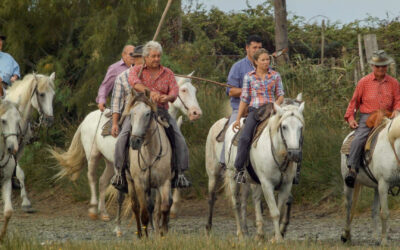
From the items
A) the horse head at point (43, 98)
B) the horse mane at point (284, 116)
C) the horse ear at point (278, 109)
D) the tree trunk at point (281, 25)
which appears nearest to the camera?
the horse mane at point (284, 116)

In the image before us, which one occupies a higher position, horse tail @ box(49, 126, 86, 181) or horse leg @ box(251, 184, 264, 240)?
horse tail @ box(49, 126, 86, 181)

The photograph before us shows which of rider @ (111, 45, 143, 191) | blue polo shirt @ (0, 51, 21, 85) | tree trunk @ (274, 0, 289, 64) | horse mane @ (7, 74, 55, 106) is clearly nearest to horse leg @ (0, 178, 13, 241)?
rider @ (111, 45, 143, 191)

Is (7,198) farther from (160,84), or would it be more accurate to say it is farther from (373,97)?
(373,97)

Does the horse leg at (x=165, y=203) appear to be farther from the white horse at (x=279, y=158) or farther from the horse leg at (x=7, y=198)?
the horse leg at (x=7, y=198)

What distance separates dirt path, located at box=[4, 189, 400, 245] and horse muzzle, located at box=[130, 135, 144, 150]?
5.84 ft

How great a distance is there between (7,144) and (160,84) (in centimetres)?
209

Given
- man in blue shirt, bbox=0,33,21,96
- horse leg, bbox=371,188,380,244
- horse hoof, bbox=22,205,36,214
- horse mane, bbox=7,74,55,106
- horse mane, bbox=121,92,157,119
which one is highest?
man in blue shirt, bbox=0,33,21,96

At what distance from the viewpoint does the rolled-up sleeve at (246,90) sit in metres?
11.8

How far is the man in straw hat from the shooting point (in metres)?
11.8

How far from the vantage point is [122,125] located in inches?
479

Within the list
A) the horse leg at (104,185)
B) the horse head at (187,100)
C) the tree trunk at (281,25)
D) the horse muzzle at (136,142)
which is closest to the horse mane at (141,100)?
the horse muzzle at (136,142)

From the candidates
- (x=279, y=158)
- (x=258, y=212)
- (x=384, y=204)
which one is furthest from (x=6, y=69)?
(x=384, y=204)

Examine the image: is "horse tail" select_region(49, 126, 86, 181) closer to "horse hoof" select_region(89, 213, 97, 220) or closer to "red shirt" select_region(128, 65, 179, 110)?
"horse hoof" select_region(89, 213, 97, 220)

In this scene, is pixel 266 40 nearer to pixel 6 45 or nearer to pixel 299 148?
pixel 6 45
